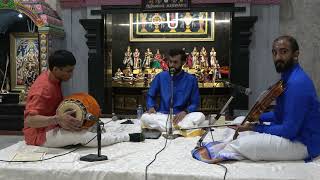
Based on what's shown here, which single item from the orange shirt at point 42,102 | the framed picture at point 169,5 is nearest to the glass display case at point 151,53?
the framed picture at point 169,5

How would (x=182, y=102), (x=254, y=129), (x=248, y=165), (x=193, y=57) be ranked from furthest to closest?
(x=193, y=57) < (x=182, y=102) < (x=254, y=129) < (x=248, y=165)

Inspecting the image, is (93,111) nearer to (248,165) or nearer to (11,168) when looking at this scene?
(11,168)

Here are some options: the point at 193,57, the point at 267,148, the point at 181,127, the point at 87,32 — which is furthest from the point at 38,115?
the point at 193,57

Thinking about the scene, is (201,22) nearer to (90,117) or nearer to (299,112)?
(90,117)

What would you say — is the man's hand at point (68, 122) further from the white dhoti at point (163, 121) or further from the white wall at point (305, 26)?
the white wall at point (305, 26)

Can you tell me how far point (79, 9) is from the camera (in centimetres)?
831

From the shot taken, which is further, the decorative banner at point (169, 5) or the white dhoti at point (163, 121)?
the decorative banner at point (169, 5)

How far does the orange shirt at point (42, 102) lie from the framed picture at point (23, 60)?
4033 mm

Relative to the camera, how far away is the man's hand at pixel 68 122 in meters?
3.96

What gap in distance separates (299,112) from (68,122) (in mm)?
2009

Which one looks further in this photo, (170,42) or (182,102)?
(170,42)

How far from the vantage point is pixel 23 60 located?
830cm

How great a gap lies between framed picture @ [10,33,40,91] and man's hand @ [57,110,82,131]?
4.30m

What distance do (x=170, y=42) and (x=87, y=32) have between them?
181cm
